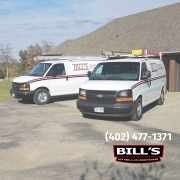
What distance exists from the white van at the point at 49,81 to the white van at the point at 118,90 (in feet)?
15.5

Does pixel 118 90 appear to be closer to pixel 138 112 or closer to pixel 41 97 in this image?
pixel 138 112

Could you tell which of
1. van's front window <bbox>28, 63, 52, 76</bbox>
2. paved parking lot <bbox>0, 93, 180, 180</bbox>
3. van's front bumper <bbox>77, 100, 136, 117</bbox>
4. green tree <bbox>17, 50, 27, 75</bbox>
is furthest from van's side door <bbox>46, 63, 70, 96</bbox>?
green tree <bbox>17, 50, 27, 75</bbox>

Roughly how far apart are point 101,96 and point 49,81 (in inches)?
241

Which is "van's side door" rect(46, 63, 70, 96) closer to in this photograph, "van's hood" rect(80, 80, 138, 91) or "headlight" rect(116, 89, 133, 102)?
"van's hood" rect(80, 80, 138, 91)

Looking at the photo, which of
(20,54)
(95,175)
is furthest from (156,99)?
(20,54)

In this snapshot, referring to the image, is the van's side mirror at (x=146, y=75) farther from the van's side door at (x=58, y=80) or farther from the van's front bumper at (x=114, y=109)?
the van's side door at (x=58, y=80)

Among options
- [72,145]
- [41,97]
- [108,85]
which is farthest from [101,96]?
[41,97]

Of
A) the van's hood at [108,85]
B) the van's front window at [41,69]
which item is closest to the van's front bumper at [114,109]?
the van's hood at [108,85]

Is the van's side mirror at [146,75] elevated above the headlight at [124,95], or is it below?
above

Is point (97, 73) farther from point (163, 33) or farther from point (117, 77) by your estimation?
point (163, 33)

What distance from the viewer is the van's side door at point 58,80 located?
55.9 feet

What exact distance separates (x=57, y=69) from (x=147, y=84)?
599 centimetres

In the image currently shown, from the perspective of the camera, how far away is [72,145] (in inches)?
332

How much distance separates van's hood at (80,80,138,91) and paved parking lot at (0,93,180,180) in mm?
1051
